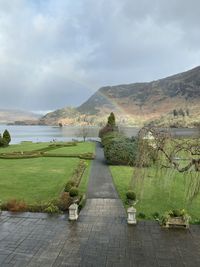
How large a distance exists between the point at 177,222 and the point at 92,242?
5019 mm

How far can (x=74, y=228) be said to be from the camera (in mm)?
14859

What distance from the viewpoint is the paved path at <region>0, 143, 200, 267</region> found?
1150 centimetres

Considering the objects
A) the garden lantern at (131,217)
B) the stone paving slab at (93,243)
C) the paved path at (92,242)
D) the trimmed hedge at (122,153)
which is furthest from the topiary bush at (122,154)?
the garden lantern at (131,217)

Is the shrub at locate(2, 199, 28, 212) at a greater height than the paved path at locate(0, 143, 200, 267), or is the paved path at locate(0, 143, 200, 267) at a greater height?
the shrub at locate(2, 199, 28, 212)

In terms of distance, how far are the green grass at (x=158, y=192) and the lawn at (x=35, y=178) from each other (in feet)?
14.8

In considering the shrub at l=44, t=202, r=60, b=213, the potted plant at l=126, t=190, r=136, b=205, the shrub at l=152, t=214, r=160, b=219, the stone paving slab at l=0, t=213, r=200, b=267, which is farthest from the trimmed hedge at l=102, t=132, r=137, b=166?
the stone paving slab at l=0, t=213, r=200, b=267

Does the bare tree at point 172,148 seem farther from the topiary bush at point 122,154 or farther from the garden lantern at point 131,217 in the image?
the topiary bush at point 122,154

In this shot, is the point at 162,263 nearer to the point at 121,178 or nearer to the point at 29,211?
the point at 29,211

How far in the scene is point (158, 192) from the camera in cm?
2191

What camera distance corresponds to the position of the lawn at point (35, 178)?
68.8 feet

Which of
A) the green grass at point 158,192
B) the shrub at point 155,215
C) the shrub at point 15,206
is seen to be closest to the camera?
the shrub at point 155,215

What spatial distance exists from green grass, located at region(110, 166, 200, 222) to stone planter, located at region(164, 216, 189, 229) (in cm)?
118

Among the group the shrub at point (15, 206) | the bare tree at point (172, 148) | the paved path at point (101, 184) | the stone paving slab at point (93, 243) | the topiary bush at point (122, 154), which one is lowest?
the stone paving slab at point (93, 243)

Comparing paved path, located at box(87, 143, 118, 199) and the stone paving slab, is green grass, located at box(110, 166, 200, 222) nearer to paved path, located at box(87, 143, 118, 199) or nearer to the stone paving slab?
paved path, located at box(87, 143, 118, 199)
